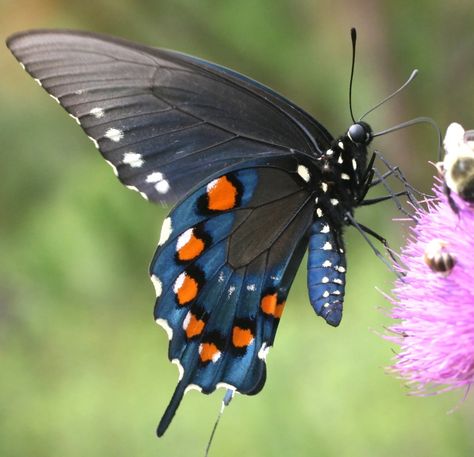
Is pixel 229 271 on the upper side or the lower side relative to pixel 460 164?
lower

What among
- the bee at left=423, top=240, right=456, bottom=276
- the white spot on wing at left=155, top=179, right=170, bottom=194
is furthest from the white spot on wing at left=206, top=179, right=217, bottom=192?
the bee at left=423, top=240, right=456, bottom=276

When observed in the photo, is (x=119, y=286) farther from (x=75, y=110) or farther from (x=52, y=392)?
(x=75, y=110)

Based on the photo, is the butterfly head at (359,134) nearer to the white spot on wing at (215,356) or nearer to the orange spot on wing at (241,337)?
the orange spot on wing at (241,337)

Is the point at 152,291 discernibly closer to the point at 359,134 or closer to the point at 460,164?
the point at 359,134

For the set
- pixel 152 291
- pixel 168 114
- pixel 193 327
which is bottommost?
pixel 193 327

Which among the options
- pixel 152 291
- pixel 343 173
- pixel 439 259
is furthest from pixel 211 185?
pixel 152 291

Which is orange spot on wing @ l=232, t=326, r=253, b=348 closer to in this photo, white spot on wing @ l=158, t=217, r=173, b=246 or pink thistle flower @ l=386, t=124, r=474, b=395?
white spot on wing @ l=158, t=217, r=173, b=246
